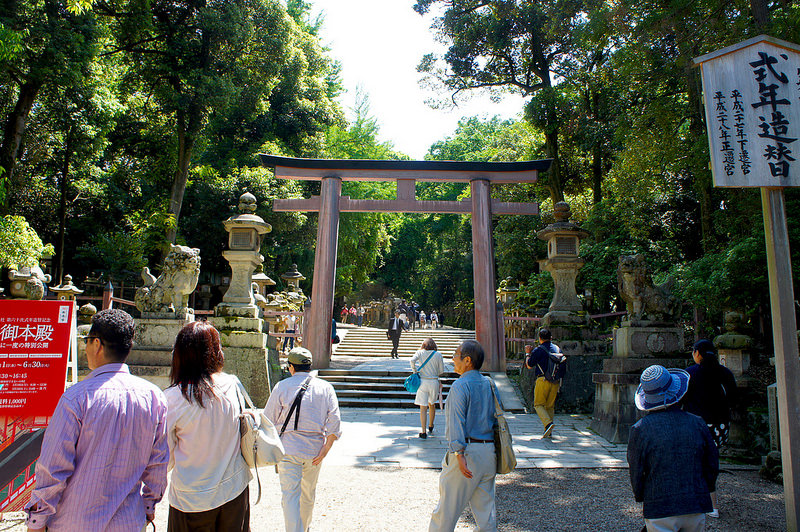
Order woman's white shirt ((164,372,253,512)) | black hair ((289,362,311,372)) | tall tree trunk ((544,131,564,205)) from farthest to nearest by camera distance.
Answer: tall tree trunk ((544,131,564,205)) → black hair ((289,362,311,372)) → woman's white shirt ((164,372,253,512))

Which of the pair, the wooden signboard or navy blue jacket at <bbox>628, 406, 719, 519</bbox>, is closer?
navy blue jacket at <bbox>628, 406, 719, 519</bbox>

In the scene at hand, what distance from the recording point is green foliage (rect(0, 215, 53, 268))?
388 inches

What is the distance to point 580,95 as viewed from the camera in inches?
705

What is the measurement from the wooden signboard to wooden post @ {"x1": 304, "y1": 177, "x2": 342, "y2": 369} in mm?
8230

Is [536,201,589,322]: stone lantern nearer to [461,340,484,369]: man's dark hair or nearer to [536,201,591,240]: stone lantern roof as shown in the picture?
[536,201,591,240]: stone lantern roof

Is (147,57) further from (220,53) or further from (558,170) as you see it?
(558,170)

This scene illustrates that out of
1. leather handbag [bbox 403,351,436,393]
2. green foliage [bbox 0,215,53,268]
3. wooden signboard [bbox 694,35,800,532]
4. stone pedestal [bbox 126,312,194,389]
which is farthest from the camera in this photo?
green foliage [bbox 0,215,53,268]

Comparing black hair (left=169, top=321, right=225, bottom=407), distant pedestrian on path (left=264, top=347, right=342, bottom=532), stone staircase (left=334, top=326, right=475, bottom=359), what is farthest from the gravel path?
stone staircase (left=334, top=326, right=475, bottom=359)

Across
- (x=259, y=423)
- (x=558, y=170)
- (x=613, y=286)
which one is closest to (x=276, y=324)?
(x=613, y=286)

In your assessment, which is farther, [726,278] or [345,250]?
[345,250]

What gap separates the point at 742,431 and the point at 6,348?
7.80 meters

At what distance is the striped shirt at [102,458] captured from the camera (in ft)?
6.57

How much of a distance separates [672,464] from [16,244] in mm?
11510

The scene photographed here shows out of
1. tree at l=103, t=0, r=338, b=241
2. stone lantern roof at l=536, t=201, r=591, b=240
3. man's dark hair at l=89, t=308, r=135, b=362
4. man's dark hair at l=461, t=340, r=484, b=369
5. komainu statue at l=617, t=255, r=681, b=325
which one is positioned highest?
tree at l=103, t=0, r=338, b=241
